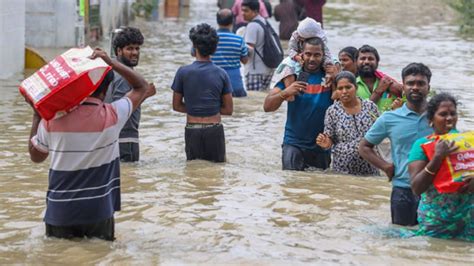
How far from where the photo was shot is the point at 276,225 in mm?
8133

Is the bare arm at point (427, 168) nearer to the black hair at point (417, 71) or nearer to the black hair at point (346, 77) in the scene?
the black hair at point (417, 71)

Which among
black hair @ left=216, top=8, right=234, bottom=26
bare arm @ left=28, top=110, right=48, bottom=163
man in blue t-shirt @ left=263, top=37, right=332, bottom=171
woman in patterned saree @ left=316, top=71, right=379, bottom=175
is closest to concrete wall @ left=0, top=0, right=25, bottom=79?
black hair @ left=216, top=8, right=234, bottom=26

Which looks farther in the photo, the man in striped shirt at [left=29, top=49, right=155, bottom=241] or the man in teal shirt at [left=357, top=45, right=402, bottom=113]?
the man in teal shirt at [left=357, top=45, right=402, bottom=113]

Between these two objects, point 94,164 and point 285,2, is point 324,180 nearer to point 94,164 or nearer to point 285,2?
point 94,164

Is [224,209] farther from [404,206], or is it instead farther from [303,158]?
[303,158]

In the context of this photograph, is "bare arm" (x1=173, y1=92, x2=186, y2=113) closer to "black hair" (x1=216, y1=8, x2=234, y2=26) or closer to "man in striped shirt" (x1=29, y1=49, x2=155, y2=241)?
"man in striped shirt" (x1=29, y1=49, x2=155, y2=241)

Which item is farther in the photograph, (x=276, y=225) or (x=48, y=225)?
(x=276, y=225)

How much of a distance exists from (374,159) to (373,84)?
2730 millimetres

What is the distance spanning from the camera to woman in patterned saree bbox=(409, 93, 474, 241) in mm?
7152

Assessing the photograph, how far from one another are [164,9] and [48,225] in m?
29.4

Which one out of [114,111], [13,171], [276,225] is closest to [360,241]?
[276,225]

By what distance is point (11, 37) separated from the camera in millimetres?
17625

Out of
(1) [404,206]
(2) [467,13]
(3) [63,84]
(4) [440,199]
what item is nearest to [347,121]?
(1) [404,206]

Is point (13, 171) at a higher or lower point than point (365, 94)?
lower
